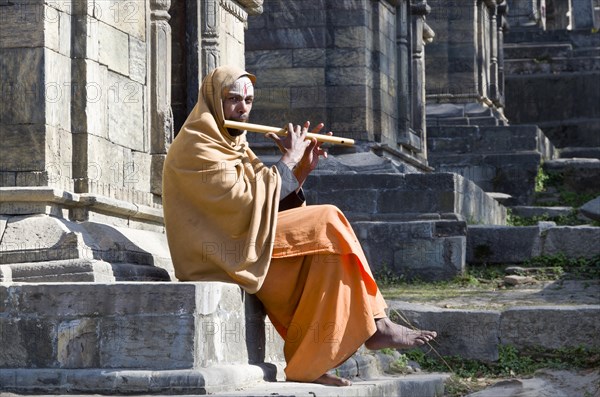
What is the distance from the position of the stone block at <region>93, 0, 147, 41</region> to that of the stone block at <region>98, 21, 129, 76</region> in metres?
0.03

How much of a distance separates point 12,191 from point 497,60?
1951cm

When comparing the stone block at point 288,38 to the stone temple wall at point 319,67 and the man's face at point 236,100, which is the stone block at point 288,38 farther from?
the man's face at point 236,100

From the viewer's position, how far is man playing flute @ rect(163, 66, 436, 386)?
776 centimetres

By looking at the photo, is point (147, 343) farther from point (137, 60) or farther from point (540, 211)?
point (540, 211)

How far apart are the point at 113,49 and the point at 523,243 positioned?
6978 mm

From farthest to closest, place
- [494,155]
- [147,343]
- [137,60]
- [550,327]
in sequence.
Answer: [494,155]
[550,327]
[137,60]
[147,343]

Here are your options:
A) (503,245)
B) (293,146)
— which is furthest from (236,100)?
(503,245)

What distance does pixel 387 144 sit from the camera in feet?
54.7

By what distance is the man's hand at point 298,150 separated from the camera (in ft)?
26.7

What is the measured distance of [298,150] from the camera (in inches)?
322

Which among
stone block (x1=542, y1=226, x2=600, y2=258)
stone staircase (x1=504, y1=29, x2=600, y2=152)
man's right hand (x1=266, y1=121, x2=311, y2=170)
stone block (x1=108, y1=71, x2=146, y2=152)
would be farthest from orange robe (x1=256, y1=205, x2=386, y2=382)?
stone staircase (x1=504, y1=29, x2=600, y2=152)

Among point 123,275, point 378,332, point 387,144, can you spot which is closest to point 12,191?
point 123,275

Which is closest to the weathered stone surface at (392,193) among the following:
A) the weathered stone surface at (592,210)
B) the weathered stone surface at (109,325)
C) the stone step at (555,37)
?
the weathered stone surface at (592,210)

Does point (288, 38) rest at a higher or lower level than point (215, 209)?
higher
